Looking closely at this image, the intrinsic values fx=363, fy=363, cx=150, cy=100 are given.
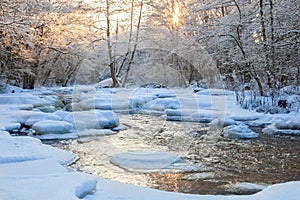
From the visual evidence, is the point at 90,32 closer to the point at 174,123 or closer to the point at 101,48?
the point at 101,48

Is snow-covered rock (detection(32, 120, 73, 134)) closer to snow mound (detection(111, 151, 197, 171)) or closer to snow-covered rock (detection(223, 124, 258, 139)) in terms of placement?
snow mound (detection(111, 151, 197, 171))

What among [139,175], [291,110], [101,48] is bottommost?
[139,175]

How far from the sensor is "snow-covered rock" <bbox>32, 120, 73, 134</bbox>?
870 centimetres

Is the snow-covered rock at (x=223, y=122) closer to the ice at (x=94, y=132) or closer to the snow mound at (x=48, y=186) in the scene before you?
the ice at (x=94, y=132)

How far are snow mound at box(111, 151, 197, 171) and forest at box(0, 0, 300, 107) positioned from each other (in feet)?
14.2

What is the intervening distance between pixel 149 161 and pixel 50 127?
3596 millimetres

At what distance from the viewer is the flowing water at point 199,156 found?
5035 millimetres

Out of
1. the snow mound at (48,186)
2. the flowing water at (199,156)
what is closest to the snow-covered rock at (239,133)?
the flowing water at (199,156)

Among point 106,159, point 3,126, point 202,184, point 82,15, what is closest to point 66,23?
point 82,15

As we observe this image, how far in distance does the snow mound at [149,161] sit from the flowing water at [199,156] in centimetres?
18

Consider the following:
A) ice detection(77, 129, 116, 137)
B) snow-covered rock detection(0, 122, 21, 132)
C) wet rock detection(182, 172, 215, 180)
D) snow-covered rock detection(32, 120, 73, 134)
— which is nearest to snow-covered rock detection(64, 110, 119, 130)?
ice detection(77, 129, 116, 137)

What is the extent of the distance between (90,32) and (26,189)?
2043 centimetres

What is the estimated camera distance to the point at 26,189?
373 cm

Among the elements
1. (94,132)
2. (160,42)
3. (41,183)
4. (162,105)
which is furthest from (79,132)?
(160,42)
